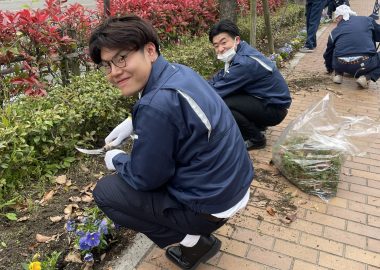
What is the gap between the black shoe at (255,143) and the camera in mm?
3729

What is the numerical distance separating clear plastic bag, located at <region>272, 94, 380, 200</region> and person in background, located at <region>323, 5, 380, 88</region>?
2533 mm

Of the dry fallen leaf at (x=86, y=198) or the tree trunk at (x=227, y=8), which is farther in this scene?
the tree trunk at (x=227, y=8)

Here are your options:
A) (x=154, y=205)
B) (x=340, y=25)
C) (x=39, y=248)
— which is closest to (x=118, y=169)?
(x=154, y=205)

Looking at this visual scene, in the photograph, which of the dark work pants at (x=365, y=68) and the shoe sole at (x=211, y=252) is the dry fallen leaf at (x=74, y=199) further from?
the dark work pants at (x=365, y=68)

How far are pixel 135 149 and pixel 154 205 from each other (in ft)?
1.26

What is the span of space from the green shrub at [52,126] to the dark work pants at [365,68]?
359cm

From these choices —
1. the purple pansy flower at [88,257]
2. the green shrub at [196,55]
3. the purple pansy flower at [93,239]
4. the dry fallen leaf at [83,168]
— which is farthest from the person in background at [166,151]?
the green shrub at [196,55]

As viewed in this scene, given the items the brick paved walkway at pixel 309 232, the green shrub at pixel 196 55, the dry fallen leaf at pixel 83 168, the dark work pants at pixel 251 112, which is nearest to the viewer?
the brick paved walkway at pixel 309 232

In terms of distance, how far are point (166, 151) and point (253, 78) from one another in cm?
184

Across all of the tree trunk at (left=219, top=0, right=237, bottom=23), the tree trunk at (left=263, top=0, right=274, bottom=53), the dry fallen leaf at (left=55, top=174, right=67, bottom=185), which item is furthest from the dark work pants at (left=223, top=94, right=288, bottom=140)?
the tree trunk at (left=219, top=0, right=237, bottom=23)

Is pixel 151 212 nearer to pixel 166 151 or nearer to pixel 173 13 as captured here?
pixel 166 151

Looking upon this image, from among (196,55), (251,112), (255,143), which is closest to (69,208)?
(251,112)

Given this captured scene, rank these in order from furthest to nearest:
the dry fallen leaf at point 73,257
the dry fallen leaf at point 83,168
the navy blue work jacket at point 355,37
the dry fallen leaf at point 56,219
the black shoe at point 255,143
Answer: the navy blue work jacket at point 355,37, the black shoe at point 255,143, the dry fallen leaf at point 83,168, the dry fallen leaf at point 56,219, the dry fallen leaf at point 73,257

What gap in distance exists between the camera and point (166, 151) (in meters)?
1.75
